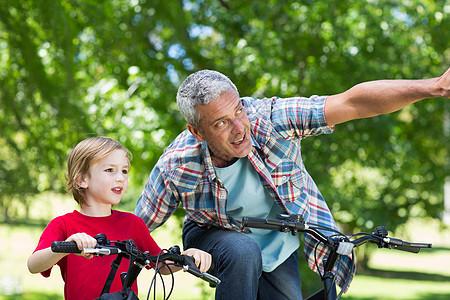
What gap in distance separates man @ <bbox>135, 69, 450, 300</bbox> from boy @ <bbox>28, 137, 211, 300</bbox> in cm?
27

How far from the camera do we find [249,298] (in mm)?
2457

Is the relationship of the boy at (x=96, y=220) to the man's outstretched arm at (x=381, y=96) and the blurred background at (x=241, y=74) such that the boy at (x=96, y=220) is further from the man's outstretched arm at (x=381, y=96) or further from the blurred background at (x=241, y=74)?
the blurred background at (x=241, y=74)

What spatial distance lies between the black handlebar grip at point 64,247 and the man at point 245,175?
2.48 ft

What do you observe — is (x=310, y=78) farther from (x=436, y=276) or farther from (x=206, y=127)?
(x=436, y=276)

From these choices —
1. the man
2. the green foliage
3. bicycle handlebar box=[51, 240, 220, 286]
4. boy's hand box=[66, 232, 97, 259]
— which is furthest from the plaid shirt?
the green foliage

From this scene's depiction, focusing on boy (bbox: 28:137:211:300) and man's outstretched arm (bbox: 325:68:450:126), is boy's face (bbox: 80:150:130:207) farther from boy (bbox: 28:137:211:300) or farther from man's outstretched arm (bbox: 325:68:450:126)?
man's outstretched arm (bbox: 325:68:450:126)

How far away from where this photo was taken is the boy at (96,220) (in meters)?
2.34

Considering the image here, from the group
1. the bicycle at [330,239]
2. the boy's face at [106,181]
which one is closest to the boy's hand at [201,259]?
the bicycle at [330,239]

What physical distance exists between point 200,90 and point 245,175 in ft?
1.48

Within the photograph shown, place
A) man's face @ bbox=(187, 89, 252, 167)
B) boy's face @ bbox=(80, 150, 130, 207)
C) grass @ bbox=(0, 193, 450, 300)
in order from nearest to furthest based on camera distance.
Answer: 1. boy's face @ bbox=(80, 150, 130, 207)
2. man's face @ bbox=(187, 89, 252, 167)
3. grass @ bbox=(0, 193, 450, 300)

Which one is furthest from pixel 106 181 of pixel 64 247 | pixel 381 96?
pixel 381 96

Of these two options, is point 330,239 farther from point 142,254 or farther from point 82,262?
point 82,262

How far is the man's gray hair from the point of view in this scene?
8.57ft

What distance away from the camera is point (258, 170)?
8.96ft
